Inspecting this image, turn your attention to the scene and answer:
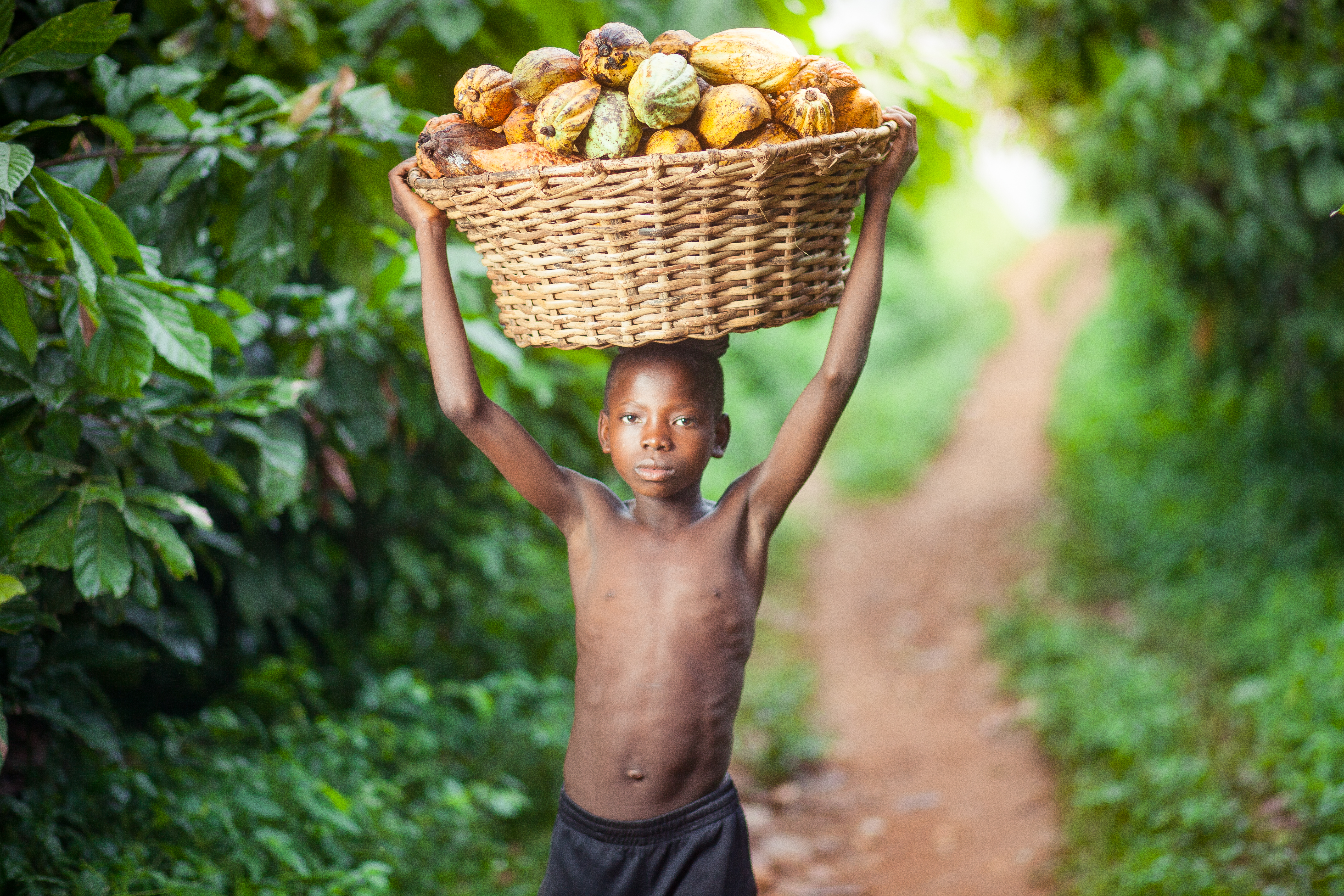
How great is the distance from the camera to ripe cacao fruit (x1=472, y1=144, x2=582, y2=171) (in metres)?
1.45

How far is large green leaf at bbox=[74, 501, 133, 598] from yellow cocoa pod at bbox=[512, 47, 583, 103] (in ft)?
3.41

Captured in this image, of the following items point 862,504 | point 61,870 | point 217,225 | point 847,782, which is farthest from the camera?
point 862,504

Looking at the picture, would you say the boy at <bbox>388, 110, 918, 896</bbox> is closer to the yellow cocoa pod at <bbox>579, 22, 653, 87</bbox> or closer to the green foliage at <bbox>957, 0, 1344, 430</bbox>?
the yellow cocoa pod at <bbox>579, 22, 653, 87</bbox>

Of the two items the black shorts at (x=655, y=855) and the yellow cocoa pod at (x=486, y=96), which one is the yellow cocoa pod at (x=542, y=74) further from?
the black shorts at (x=655, y=855)

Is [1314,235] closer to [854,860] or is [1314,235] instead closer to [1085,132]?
[1085,132]

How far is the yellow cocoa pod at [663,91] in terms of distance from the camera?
1429 millimetres

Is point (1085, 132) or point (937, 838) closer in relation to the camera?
point (937, 838)

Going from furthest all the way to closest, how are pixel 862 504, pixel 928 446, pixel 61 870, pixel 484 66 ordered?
pixel 928 446
pixel 862 504
pixel 61 870
pixel 484 66

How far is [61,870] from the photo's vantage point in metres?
2.09

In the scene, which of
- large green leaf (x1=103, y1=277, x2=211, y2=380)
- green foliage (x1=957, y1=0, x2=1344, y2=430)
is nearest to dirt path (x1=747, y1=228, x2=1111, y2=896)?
green foliage (x1=957, y1=0, x2=1344, y2=430)

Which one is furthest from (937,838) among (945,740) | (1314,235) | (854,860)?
(1314,235)

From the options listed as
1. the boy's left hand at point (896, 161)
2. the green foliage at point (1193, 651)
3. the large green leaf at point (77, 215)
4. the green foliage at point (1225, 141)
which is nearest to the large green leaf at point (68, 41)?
the large green leaf at point (77, 215)

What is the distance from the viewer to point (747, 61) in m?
1.49

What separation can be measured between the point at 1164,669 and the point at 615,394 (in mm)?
3657
